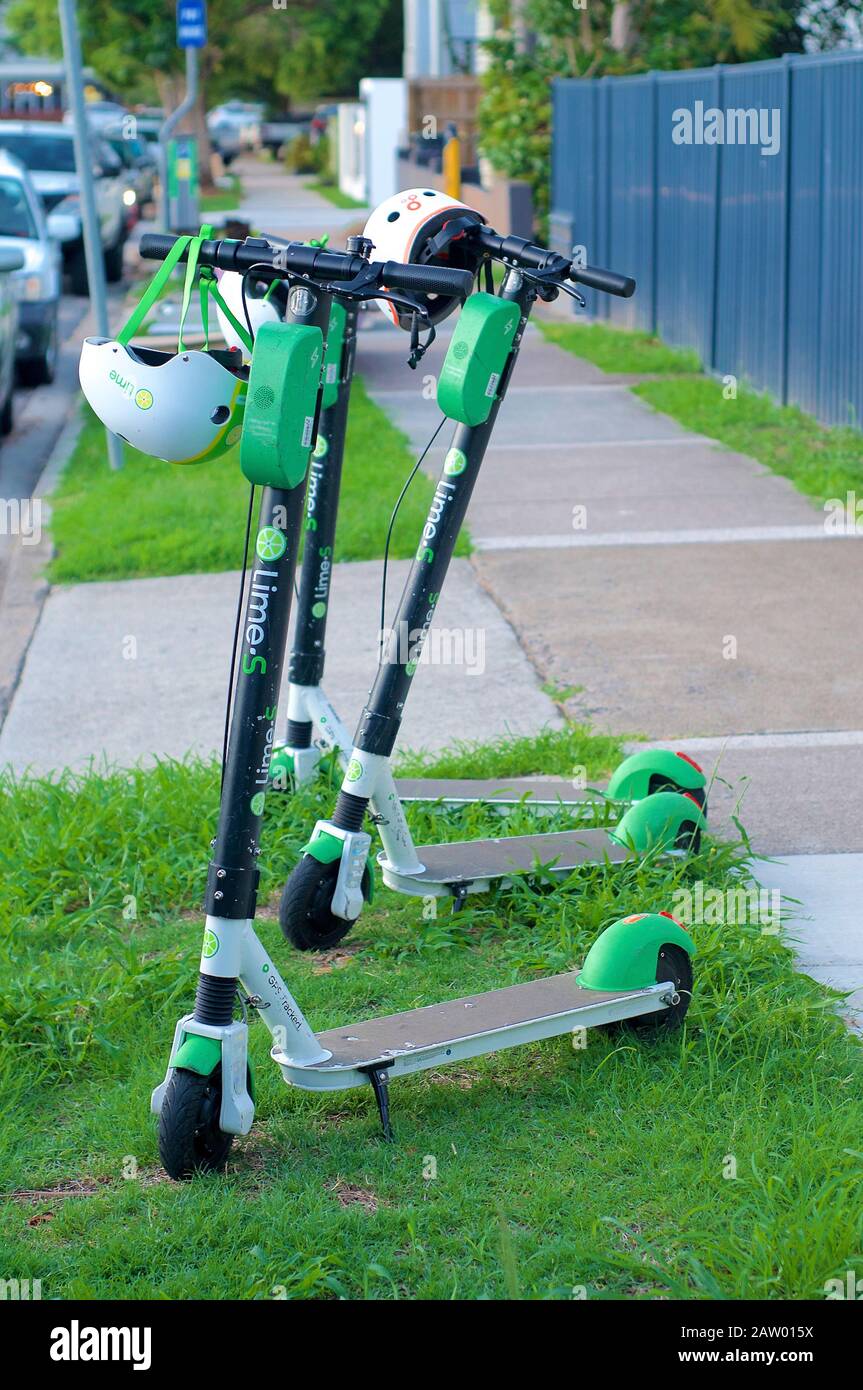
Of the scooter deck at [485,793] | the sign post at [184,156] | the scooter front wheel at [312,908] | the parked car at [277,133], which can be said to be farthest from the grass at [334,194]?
the scooter front wheel at [312,908]

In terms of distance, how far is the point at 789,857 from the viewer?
465 centimetres

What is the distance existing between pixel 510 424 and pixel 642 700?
19.7 ft

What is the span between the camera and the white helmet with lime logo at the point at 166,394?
120 inches

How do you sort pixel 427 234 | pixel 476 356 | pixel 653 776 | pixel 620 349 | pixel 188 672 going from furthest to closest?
1. pixel 620 349
2. pixel 188 672
3. pixel 653 776
4. pixel 427 234
5. pixel 476 356

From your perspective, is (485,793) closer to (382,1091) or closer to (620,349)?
(382,1091)

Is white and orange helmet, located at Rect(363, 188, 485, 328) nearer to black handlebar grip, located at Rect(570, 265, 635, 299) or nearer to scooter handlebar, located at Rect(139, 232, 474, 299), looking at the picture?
black handlebar grip, located at Rect(570, 265, 635, 299)

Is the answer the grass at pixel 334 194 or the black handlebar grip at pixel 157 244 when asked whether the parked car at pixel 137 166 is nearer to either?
the grass at pixel 334 194

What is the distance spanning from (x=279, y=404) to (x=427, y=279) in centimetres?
35

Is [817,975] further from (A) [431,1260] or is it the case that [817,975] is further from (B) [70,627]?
(B) [70,627]

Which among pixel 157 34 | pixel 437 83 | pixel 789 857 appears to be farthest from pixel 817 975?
pixel 157 34

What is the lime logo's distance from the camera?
10.3 ft

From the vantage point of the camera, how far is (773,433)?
1089cm

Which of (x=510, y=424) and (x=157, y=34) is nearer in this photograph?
(x=510, y=424)

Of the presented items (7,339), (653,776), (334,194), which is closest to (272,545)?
(653,776)
